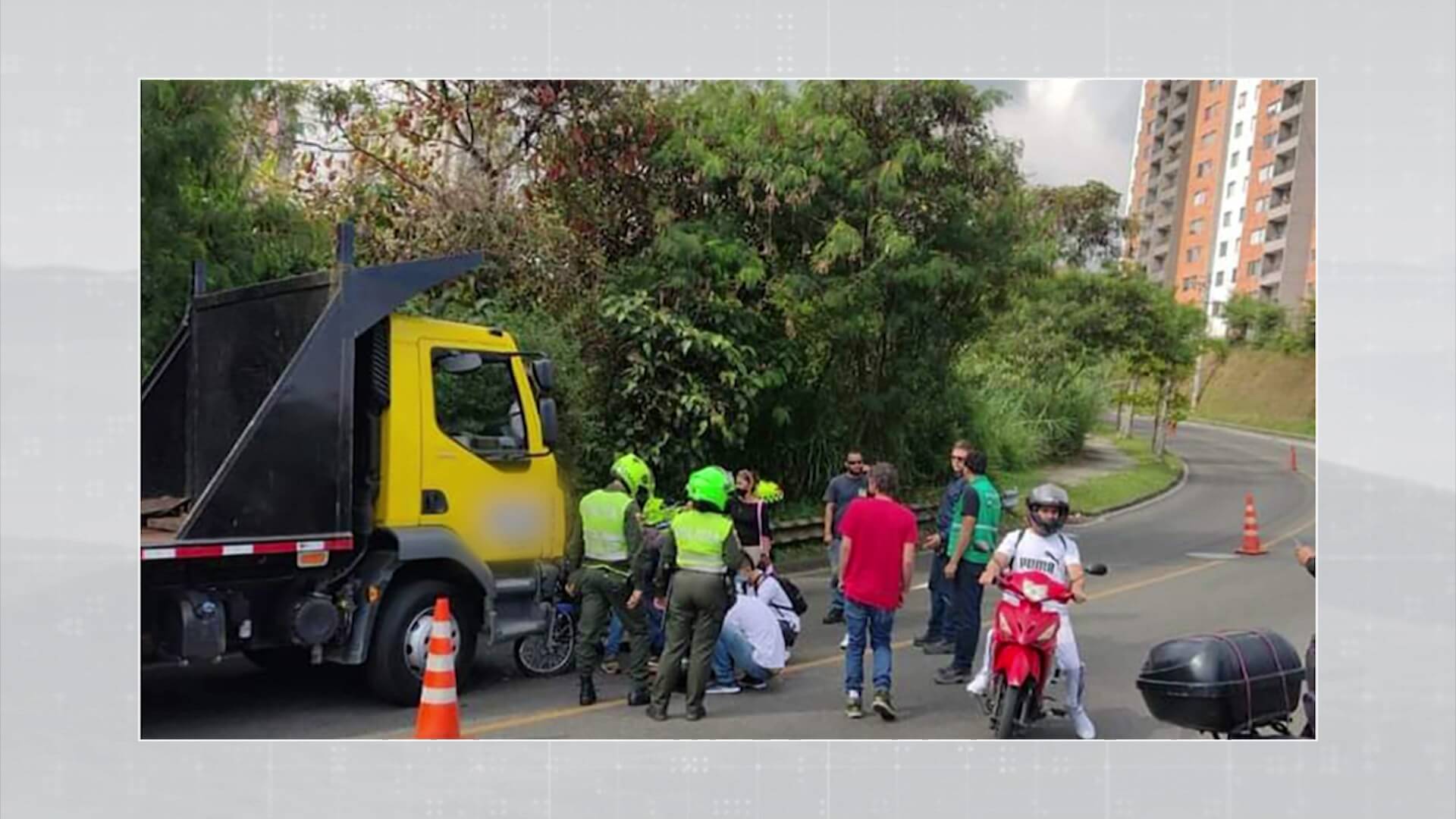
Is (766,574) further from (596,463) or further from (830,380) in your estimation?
(830,380)

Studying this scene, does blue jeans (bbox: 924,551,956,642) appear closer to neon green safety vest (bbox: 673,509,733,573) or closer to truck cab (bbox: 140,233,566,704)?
neon green safety vest (bbox: 673,509,733,573)

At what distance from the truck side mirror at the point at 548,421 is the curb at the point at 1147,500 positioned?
33.5ft

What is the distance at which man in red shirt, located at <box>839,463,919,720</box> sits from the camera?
6.96 m

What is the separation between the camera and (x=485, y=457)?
7504mm

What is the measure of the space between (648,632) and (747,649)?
632mm

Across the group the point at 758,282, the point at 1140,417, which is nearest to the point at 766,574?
the point at 758,282

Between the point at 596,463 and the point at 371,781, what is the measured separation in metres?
3.72

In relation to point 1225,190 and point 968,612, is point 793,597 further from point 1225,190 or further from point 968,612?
point 1225,190

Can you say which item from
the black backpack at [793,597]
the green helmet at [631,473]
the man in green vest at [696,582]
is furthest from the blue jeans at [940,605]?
the green helmet at [631,473]

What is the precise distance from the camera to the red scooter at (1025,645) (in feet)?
20.7

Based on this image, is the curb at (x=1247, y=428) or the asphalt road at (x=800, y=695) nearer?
the asphalt road at (x=800, y=695)

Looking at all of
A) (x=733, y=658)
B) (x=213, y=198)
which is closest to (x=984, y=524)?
(x=733, y=658)

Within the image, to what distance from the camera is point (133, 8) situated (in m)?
6.32

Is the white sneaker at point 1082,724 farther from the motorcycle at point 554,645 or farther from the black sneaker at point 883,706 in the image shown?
the motorcycle at point 554,645
